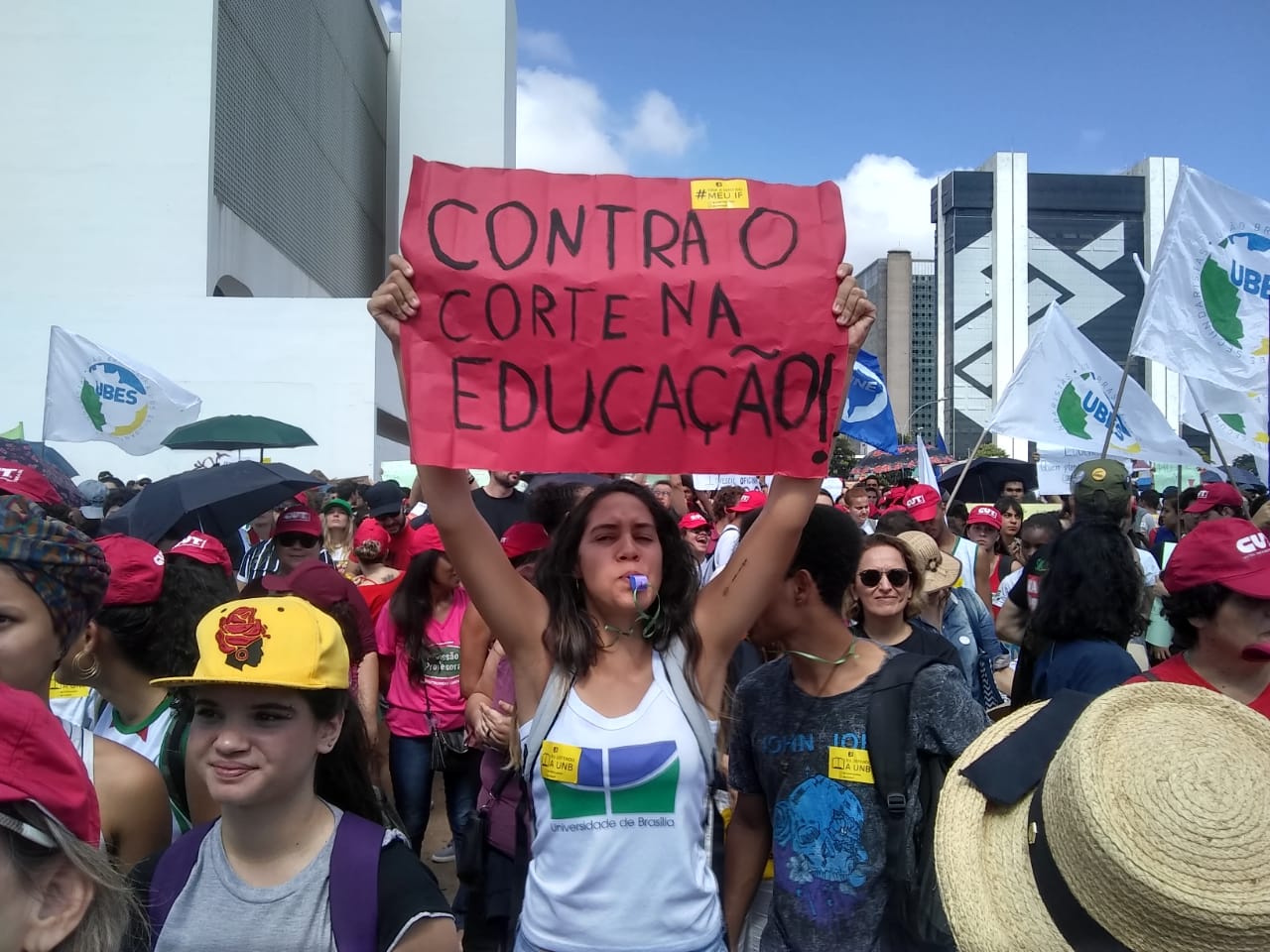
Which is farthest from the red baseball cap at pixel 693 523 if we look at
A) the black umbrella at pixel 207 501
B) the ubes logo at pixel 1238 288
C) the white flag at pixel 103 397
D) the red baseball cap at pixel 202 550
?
the white flag at pixel 103 397

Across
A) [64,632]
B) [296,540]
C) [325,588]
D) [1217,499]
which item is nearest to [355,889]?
[64,632]

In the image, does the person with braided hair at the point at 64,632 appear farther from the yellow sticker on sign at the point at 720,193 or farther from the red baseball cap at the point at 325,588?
the red baseball cap at the point at 325,588

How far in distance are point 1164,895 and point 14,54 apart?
99.8 ft

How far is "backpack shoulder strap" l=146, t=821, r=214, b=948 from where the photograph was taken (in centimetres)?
179

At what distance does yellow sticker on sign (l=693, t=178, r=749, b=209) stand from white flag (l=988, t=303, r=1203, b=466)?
682cm

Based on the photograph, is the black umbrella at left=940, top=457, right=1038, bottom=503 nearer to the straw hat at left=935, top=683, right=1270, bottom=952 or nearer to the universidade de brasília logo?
the universidade de brasília logo

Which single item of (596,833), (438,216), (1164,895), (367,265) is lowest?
(596,833)

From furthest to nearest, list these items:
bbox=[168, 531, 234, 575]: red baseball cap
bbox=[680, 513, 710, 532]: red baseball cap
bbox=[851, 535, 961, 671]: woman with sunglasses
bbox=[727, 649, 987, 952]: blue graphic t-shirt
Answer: bbox=[680, 513, 710, 532]: red baseball cap < bbox=[851, 535, 961, 671]: woman with sunglasses < bbox=[168, 531, 234, 575]: red baseball cap < bbox=[727, 649, 987, 952]: blue graphic t-shirt

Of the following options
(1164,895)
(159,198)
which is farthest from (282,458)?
(1164,895)

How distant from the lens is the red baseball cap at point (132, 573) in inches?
101

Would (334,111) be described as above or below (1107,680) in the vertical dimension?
above

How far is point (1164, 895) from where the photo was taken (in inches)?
52.0

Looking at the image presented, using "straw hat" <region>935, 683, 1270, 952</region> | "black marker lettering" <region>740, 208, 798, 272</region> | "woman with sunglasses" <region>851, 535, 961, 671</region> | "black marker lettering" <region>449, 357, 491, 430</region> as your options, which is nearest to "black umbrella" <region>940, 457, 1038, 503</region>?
"woman with sunglasses" <region>851, 535, 961, 671</region>

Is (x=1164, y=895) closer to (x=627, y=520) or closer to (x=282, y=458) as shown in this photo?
(x=627, y=520)
